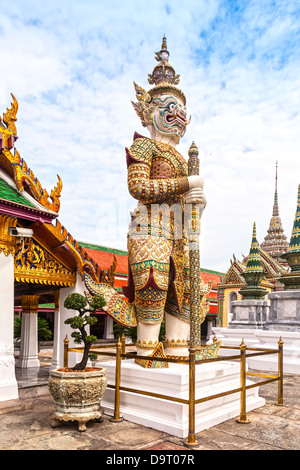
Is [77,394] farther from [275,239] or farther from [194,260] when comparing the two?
[275,239]

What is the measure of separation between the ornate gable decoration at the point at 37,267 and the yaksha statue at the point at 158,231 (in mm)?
1241

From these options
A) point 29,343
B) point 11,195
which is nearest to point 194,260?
point 11,195

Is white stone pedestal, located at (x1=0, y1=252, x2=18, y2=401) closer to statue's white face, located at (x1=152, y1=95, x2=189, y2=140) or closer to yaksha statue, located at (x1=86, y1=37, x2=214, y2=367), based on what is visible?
yaksha statue, located at (x1=86, y1=37, x2=214, y2=367)

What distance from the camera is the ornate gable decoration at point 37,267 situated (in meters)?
5.82

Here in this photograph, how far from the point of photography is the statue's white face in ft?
17.7

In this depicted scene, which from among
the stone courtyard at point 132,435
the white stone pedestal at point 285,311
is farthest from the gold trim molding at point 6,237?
the white stone pedestal at point 285,311

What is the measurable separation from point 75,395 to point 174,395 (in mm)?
1074

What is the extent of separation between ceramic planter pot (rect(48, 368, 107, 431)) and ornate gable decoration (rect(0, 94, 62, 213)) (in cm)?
281

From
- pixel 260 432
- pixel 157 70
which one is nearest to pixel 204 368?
pixel 260 432

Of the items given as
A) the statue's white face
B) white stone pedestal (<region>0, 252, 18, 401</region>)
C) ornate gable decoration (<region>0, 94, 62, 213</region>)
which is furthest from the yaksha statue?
ornate gable decoration (<region>0, 94, 62, 213</region>)

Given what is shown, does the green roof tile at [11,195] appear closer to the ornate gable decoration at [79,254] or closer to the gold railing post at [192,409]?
the ornate gable decoration at [79,254]

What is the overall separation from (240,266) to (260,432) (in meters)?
17.1

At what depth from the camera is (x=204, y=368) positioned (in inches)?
184
